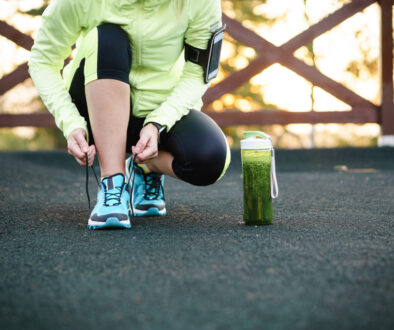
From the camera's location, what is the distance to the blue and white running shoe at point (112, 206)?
1.51m

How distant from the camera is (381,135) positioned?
4.02 m

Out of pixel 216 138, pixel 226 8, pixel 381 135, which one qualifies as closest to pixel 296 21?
pixel 226 8

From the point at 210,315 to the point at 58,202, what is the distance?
4.99 ft

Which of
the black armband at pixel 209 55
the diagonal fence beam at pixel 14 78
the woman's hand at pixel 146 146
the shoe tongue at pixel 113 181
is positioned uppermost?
the black armband at pixel 209 55

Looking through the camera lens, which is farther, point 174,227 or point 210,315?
point 174,227

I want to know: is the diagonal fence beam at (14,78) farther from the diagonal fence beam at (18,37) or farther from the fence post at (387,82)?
the fence post at (387,82)

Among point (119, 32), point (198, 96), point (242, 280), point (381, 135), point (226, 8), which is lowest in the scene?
point (381, 135)

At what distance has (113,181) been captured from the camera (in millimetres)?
1571

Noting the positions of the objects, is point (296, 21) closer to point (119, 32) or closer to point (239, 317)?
point (119, 32)

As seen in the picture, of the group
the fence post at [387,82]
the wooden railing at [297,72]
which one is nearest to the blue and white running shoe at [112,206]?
the wooden railing at [297,72]

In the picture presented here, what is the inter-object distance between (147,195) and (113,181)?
285mm

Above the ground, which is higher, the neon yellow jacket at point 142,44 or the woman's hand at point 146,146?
the neon yellow jacket at point 142,44

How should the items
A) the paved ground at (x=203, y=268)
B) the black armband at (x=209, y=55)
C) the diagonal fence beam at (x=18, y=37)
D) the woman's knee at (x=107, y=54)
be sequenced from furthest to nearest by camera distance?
the diagonal fence beam at (x=18, y=37)
the black armband at (x=209, y=55)
the woman's knee at (x=107, y=54)
the paved ground at (x=203, y=268)

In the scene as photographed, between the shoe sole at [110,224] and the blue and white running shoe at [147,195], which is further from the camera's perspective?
the blue and white running shoe at [147,195]
